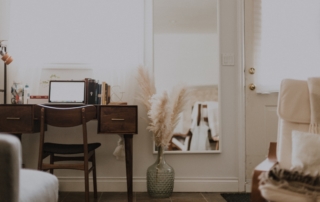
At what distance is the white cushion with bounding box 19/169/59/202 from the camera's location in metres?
1.09

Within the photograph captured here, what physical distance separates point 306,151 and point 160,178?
54.2 inches

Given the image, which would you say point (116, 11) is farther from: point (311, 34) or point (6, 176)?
point (6, 176)

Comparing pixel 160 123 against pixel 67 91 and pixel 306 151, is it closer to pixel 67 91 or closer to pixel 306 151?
pixel 67 91

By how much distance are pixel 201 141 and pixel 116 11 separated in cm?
143

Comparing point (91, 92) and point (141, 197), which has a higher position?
point (91, 92)

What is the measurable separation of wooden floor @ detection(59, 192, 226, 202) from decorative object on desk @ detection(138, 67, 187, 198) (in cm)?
9

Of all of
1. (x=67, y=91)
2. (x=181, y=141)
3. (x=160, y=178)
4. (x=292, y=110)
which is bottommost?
(x=160, y=178)

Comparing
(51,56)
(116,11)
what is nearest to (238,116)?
(116,11)

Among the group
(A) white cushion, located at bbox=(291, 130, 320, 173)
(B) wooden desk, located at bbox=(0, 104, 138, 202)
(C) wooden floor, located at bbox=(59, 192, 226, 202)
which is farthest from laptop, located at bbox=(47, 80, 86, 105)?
(A) white cushion, located at bbox=(291, 130, 320, 173)

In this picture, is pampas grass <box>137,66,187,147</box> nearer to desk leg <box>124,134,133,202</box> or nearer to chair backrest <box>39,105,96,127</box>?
desk leg <box>124,134,133,202</box>

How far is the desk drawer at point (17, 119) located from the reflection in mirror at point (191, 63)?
1137mm

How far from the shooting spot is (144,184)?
2922mm

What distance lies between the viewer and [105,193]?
2.86 m

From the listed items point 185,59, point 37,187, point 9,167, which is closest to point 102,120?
point 185,59
